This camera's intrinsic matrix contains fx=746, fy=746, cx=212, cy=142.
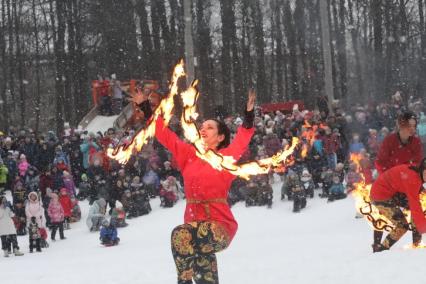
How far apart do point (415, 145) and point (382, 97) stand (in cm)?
1204

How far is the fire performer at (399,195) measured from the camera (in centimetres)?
707

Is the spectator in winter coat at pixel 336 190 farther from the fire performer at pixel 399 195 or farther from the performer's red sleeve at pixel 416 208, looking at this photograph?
the performer's red sleeve at pixel 416 208

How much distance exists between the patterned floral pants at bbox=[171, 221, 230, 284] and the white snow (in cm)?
1903

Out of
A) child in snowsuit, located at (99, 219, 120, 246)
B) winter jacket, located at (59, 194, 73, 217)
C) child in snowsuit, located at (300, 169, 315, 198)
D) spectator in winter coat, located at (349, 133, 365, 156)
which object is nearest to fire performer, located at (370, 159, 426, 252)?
child in snowsuit, located at (99, 219, 120, 246)

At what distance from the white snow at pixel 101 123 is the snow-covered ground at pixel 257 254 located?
5426mm

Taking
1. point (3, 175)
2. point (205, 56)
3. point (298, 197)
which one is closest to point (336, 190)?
point (298, 197)

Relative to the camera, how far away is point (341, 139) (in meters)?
16.8

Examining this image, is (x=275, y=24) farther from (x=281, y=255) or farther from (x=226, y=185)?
(x=226, y=185)

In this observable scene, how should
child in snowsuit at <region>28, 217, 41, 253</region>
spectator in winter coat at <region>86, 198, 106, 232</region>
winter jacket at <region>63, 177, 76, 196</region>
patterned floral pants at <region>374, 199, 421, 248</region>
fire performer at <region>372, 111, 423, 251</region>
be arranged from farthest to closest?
winter jacket at <region>63, 177, 76, 196</region>
spectator in winter coat at <region>86, 198, 106, 232</region>
child in snowsuit at <region>28, 217, 41, 253</region>
fire performer at <region>372, 111, 423, 251</region>
patterned floral pants at <region>374, 199, 421, 248</region>

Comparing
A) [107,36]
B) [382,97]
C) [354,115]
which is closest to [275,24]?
[107,36]

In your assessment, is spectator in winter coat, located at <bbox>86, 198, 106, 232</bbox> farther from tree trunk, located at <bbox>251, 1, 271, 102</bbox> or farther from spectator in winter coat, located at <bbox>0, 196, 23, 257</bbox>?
tree trunk, located at <bbox>251, 1, 271, 102</bbox>

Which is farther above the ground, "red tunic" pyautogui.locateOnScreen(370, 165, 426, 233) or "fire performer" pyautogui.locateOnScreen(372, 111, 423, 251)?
"fire performer" pyautogui.locateOnScreen(372, 111, 423, 251)

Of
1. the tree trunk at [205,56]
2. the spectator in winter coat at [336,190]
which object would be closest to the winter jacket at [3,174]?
the spectator in winter coat at [336,190]

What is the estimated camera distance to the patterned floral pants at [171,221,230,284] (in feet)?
16.4
